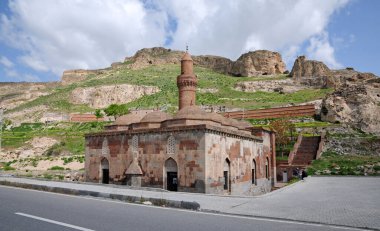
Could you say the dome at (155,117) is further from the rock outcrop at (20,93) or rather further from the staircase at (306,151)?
the rock outcrop at (20,93)

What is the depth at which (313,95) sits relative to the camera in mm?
81062

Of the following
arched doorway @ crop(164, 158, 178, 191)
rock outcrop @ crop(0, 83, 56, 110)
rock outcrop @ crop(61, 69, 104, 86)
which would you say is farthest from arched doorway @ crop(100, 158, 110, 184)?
rock outcrop @ crop(61, 69, 104, 86)

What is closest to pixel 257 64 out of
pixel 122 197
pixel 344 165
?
pixel 344 165

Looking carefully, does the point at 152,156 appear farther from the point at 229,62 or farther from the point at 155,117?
the point at 229,62

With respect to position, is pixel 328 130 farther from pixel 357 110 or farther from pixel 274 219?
pixel 274 219

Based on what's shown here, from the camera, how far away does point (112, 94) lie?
95000mm

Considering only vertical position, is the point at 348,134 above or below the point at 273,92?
below

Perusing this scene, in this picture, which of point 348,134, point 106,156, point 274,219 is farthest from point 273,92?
point 274,219

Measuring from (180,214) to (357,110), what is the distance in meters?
48.8

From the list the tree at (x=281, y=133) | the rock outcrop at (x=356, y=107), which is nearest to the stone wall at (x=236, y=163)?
the tree at (x=281, y=133)

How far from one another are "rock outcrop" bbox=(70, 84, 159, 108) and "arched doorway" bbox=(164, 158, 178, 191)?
7374 cm

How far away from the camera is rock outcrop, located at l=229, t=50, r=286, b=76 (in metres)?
117

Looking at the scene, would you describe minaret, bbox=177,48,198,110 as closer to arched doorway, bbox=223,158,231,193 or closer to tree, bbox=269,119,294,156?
arched doorway, bbox=223,158,231,193

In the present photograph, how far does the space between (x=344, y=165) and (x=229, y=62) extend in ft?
338
